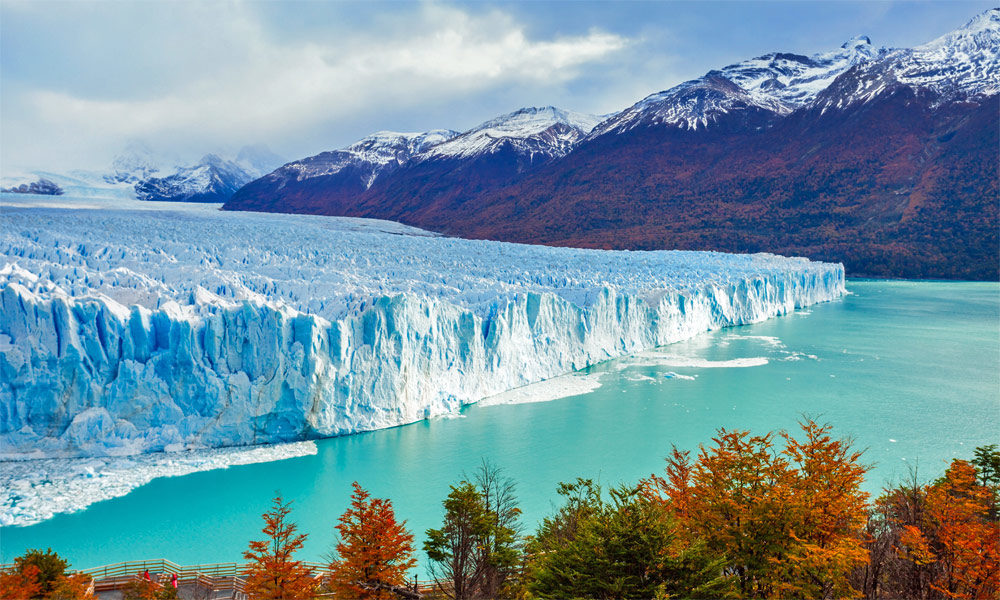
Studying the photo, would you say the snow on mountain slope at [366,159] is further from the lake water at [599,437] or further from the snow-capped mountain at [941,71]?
the lake water at [599,437]

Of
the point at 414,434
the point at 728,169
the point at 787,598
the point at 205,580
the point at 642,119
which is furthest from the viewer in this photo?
the point at 642,119

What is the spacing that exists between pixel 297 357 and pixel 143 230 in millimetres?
13891

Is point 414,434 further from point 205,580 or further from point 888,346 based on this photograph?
point 888,346

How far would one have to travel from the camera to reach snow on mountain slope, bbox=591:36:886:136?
80812 millimetres

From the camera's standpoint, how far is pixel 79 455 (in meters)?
11.1

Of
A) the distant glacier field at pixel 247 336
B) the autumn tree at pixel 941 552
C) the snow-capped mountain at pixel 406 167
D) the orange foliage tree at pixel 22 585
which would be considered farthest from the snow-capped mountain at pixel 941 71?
the orange foliage tree at pixel 22 585

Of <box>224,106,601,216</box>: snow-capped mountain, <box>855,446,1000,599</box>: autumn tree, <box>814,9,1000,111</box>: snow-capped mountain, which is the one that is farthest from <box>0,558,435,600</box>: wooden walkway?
<box>814,9,1000,111</box>: snow-capped mountain

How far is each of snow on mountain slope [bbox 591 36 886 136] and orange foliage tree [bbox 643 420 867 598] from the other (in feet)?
263

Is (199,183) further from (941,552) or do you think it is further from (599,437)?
(941,552)

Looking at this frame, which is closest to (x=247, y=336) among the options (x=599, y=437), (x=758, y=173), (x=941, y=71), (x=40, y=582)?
(x=40, y=582)

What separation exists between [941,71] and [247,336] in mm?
84425

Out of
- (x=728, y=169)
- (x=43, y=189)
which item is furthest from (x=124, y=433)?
(x=43, y=189)

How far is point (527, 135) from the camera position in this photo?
318 ft

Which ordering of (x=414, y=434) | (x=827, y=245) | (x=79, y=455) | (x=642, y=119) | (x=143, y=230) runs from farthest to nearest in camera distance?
(x=642, y=119) → (x=827, y=245) → (x=143, y=230) → (x=414, y=434) → (x=79, y=455)
